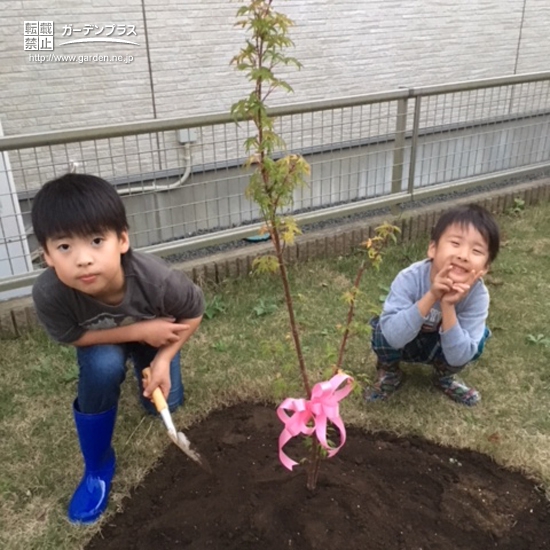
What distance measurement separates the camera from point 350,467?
222cm

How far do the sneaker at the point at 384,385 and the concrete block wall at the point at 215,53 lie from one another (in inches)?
113

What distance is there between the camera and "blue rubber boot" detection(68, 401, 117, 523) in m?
2.09

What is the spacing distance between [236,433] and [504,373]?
1.35m

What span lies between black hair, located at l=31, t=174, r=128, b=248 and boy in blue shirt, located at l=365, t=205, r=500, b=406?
1.19m

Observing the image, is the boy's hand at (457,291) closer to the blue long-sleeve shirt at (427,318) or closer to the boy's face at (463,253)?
the boy's face at (463,253)

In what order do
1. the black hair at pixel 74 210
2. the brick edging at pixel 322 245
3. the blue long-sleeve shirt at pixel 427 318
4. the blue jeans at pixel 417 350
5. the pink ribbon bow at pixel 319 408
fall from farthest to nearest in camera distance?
the brick edging at pixel 322 245
the blue jeans at pixel 417 350
the blue long-sleeve shirt at pixel 427 318
the black hair at pixel 74 210
the pink ribbon bow at pixel 319 408

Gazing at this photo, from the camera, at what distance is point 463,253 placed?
2.28m

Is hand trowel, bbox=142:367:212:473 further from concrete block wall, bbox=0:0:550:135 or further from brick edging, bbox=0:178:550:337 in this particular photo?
concrete block wall, bbox=0:0:550:135

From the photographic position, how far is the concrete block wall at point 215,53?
4082mm

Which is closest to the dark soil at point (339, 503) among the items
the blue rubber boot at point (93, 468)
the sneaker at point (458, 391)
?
the blue rubber boot at point (93, 468)

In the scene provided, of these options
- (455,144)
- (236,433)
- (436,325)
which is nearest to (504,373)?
(436,325)

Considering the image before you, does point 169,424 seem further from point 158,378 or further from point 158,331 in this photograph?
point 158,331

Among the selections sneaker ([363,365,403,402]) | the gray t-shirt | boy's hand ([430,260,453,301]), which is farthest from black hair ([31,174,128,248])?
sneaker ([363,365,403,402])

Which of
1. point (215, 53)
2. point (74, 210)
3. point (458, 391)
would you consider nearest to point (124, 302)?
point (74, 210)
